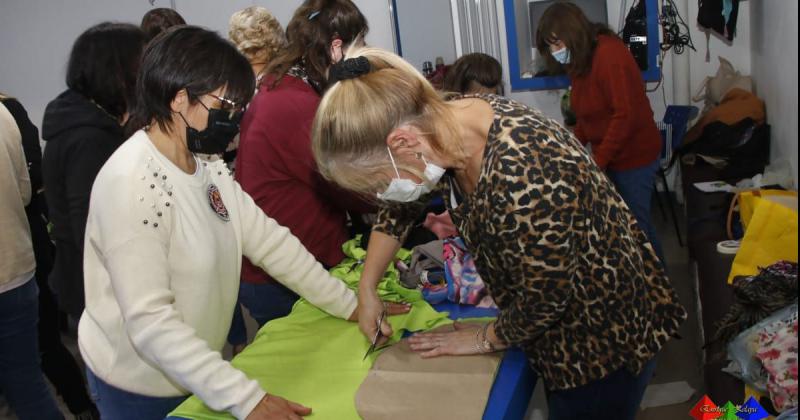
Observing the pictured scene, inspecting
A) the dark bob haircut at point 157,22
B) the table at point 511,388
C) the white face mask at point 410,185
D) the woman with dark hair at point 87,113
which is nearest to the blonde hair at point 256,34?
the woman with dark hair at point 87,113

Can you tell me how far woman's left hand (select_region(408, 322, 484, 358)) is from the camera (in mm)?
1459

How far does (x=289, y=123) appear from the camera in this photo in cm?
181

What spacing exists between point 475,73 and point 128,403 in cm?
220

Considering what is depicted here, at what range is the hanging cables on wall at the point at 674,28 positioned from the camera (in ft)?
15.1

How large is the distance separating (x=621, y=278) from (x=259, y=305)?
43.2 inches

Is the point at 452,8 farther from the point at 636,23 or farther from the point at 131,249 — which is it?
the point at 131,249

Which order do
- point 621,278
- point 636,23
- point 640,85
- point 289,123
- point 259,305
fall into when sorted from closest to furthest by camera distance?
point 621,278 → point 289,123 → point 259,305 → point 640,85 → point 636,23

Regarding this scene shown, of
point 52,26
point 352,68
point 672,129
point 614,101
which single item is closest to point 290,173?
point 352,68

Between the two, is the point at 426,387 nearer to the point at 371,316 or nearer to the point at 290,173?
→ the point at 371,316

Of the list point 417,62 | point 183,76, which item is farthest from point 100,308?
point 417,62

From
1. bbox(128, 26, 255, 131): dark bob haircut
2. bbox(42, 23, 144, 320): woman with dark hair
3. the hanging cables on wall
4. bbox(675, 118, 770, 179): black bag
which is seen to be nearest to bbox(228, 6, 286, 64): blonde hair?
bbox(42, 23, 144, 320): woman with dark hair

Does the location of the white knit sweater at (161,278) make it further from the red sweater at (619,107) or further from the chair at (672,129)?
the chair at (672,129)

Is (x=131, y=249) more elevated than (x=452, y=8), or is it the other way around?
(x=452, y=8)

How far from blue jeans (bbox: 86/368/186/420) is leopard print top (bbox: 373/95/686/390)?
743 millimetres
